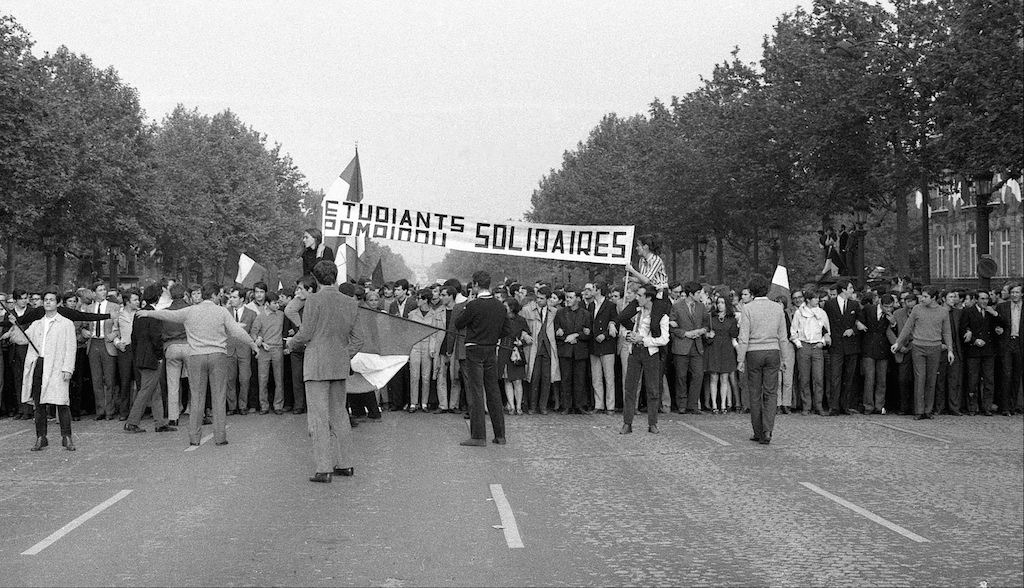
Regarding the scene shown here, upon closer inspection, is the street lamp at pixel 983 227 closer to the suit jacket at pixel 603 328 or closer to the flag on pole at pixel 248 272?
the suit jacket at pixel 603 328

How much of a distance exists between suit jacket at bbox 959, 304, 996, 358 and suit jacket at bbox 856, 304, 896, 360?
52.3 inches

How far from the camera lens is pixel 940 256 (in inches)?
2768

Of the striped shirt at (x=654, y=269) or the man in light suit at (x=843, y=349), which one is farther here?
the striped shirt at (x=654, y=269)

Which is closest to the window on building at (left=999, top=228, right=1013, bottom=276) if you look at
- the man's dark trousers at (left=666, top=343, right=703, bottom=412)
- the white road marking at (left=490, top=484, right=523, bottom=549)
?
the man's dark trousers at (left=666, top=343, right=703, bottom=412)

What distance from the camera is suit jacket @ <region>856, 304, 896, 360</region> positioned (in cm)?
2000

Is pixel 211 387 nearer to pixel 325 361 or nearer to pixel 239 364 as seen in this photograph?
pixel 325 361

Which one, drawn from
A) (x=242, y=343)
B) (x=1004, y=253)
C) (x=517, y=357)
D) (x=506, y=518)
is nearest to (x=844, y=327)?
(x=517, y=357)

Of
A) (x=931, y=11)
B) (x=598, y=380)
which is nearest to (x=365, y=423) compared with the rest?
(x=598, y=380)

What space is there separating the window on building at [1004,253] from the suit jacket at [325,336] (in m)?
54.4

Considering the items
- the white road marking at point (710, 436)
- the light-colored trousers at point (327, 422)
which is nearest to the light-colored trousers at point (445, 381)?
the white road marking at point (710, 436)

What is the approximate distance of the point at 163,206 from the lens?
5766 centimetres

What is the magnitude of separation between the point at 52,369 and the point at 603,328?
8902 millimetres

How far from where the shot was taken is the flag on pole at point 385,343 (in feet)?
49.7

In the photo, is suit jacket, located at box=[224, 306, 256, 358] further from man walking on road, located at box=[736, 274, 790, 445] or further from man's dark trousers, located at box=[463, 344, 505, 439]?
man walking on road, located at box=[736, 274, 790, 445]
